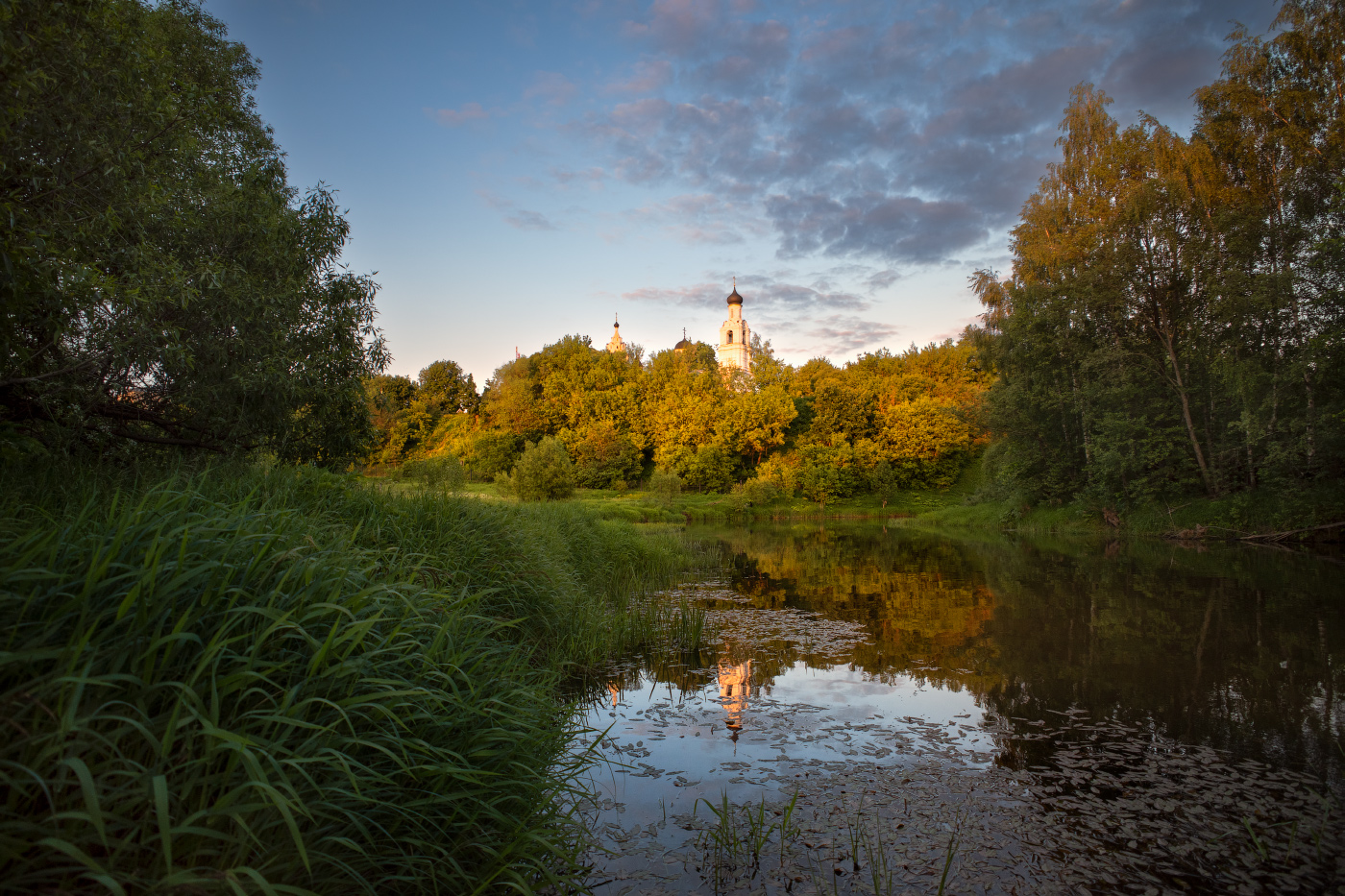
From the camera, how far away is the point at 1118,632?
365 inches

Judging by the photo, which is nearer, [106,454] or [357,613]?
[357,613]

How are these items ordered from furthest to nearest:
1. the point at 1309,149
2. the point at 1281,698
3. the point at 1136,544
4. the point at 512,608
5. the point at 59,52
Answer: the point at 1136,544, the point at 1309,149, the point at 512,608, the point at 1281,698, the point at 59,52

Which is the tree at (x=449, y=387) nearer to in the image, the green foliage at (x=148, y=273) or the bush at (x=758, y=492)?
the bush at (x=758, y=492)

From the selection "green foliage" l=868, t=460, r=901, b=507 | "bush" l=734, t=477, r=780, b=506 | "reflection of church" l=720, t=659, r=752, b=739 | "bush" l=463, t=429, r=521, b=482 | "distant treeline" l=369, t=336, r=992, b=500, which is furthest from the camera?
"bush" l=463, t=429, r=521, b=482

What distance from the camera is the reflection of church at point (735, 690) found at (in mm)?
5988

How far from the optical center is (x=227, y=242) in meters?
8.89

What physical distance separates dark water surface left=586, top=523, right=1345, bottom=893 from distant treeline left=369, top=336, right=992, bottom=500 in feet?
115

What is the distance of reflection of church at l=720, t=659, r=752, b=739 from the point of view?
5.99 m

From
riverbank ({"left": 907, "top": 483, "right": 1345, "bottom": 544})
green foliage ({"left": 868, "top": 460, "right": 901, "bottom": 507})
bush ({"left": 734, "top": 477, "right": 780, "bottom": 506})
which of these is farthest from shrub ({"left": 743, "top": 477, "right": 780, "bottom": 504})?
riverbank ({"left": 907, "top": 483, "right": 1345, "bottom": 544})

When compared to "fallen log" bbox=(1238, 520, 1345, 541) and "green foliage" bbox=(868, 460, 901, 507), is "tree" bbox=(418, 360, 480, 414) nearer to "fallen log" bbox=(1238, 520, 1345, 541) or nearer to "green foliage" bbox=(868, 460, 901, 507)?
"green foliage" bbox=(868, 460, 901, 507)

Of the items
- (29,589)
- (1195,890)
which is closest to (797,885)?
(1195,890)

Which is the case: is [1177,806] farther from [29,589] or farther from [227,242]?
[227,242]

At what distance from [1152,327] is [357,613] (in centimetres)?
2776

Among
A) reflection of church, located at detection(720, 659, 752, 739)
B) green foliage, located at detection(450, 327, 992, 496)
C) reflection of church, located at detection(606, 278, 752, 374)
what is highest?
reflection of church, located at detection(606, 278, 752, 374)
